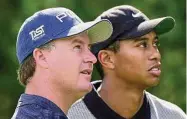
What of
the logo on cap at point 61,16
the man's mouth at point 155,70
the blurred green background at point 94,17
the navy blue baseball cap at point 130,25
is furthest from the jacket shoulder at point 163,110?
the blurred green background at point 94,17

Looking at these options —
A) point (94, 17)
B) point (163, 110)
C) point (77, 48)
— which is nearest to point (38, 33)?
point (77, 48)

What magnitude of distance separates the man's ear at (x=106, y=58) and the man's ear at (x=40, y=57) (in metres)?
1.09

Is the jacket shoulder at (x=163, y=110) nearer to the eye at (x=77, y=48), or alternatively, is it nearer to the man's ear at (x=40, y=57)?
the eye at (x=77, y=48)

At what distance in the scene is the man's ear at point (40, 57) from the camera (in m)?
Result: 3.20

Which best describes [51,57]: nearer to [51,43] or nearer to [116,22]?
[51,43]

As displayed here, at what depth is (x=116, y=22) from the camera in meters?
4.31

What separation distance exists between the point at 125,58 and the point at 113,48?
9cm

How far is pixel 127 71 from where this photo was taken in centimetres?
421

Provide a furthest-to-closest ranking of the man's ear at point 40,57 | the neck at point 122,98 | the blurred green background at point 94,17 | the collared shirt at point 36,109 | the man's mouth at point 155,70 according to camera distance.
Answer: the blurred green background at point 94,17 < the neck at point 122,98 < the man's mouth at point 155,70 < the man's ear at point 40,57 < the collared shirt at point 36,109

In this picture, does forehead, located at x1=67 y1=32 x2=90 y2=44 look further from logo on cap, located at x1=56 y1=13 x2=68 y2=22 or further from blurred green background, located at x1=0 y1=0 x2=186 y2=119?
blurred green background, located at x1=0 y1=0 x2=186 y2=119

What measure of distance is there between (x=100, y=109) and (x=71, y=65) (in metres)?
1.03

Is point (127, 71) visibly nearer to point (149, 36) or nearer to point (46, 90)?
point (149, 36)

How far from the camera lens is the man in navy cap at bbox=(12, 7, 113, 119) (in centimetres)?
320

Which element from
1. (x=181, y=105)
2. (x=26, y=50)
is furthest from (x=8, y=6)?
(x=26, y=50)
